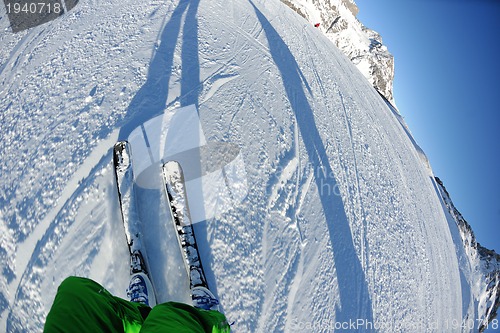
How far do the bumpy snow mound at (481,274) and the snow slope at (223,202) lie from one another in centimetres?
164

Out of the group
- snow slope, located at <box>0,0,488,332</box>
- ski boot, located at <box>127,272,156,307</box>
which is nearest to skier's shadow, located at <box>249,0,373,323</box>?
snow slope, located at <box>0,0,488,332</box>

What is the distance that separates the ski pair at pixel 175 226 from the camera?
1.82m

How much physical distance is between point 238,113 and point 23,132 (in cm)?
184

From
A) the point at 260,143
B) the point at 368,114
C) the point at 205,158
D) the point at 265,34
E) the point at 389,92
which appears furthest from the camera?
the point at 389,92

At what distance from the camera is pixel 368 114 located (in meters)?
4.50

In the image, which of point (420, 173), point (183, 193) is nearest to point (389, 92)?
point (420, 173)

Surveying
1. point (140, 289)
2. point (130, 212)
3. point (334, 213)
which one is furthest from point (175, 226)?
point (334, 213)

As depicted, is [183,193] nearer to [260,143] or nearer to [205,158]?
[205,158]

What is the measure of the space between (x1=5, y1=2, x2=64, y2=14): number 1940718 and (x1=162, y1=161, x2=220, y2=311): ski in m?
2.57

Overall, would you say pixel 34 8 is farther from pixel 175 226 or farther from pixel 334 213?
pixel 334 213

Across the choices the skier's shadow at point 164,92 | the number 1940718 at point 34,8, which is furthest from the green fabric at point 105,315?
the number 1940718 at point 34,8

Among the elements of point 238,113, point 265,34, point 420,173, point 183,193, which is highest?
point 265,34

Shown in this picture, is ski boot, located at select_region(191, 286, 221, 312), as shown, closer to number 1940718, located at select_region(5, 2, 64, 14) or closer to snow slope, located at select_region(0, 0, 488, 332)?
snow slope, located at select_region(0, 0, 488, 332)

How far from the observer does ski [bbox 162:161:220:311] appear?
6.05 ft
